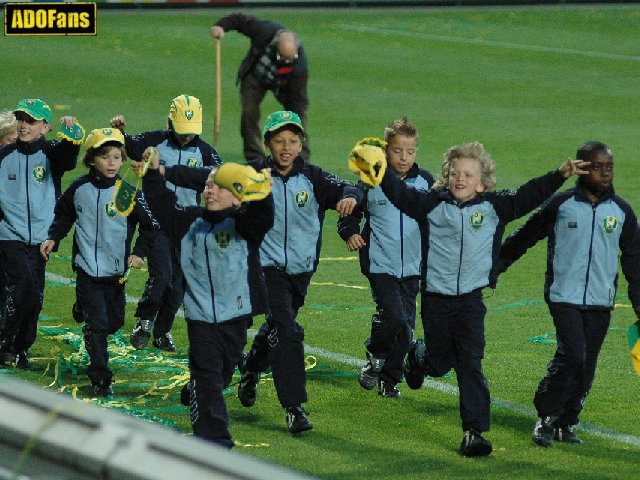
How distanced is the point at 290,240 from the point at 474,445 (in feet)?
5.51

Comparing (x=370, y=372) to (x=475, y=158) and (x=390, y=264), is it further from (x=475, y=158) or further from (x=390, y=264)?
(x=475, y=158)

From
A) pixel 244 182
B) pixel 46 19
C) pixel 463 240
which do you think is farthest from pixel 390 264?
pixel 46 19

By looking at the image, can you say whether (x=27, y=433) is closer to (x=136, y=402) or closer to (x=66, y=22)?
(x=136, y=402)

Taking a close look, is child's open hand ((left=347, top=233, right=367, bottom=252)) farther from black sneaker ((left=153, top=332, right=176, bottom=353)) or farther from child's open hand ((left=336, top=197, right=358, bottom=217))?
black sneaker ((left=153, top=332, right=176, bottom=353))

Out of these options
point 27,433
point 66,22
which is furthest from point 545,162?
point 27,433

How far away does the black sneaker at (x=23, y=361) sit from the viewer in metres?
10.8

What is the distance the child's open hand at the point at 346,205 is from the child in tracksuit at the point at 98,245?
153cm

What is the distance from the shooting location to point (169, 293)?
38.6ft

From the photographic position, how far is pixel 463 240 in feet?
29.1

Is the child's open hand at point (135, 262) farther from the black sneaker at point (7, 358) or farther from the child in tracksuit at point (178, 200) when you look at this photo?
the black sneaker at point (7, 358)

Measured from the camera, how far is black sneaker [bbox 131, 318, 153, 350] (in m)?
11.5

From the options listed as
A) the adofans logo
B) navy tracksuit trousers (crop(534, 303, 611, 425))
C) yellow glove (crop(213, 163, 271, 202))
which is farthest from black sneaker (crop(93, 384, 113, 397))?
the adofans logo

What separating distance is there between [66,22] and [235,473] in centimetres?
1184

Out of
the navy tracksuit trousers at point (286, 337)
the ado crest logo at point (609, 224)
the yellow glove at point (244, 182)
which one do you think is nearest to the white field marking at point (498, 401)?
the ado crest logo at point (609, 224)
